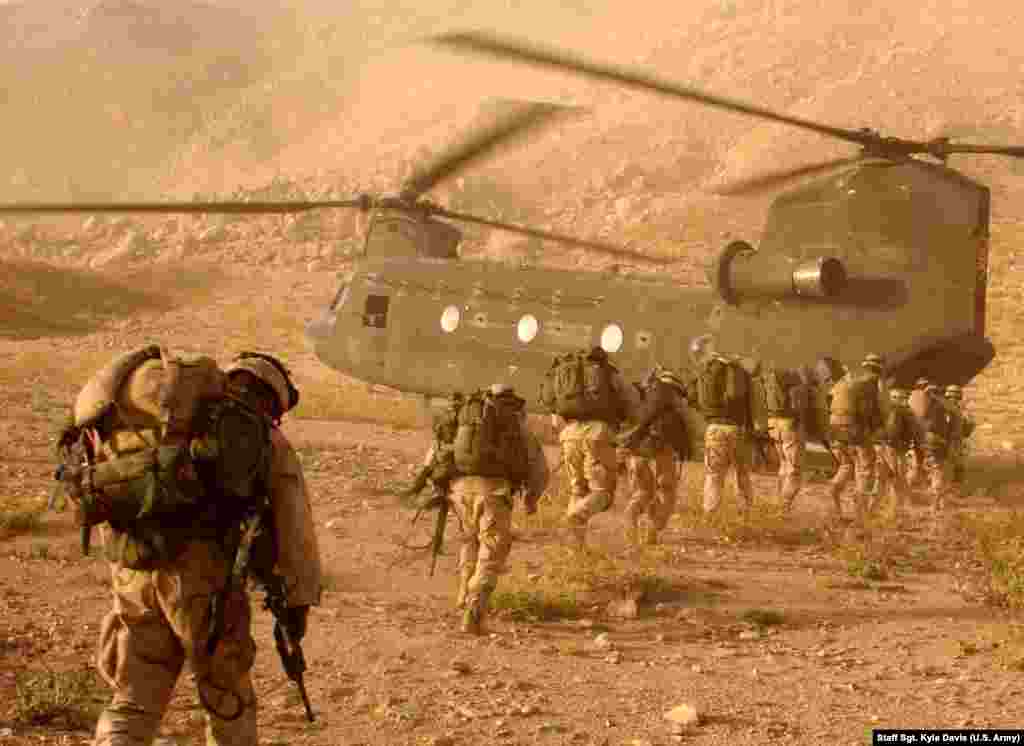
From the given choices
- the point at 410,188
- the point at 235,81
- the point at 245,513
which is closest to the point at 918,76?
the point at 410,188

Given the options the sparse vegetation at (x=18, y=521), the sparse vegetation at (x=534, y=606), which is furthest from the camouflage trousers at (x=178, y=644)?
the sparse vegetation at (x=18, y=521)

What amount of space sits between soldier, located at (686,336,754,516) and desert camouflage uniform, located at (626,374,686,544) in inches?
28.5

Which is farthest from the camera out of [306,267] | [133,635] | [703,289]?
[306,267]

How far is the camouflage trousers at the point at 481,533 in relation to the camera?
7.00 metres

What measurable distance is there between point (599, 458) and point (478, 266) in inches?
285

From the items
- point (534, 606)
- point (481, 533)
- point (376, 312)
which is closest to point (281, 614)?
point (481, 533)

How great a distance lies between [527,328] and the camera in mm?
15156

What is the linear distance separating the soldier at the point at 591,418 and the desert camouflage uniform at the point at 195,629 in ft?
17.0

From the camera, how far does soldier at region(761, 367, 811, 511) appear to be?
11.7m

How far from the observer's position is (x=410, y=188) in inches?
659

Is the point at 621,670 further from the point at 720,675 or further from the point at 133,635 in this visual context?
the point at 133,635

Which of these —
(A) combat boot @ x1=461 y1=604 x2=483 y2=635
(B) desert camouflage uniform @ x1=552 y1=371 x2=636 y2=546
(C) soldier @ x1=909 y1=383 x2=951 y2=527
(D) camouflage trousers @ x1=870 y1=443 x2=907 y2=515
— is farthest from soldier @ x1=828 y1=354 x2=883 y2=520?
(A) combat boot @ x1=461 y1=604 x2=483 y2=635

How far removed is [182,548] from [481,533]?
347 centimetres

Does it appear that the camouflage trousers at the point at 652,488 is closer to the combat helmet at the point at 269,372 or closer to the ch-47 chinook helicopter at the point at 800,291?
the ch-47 chinook helicopter at the point at 800,291
